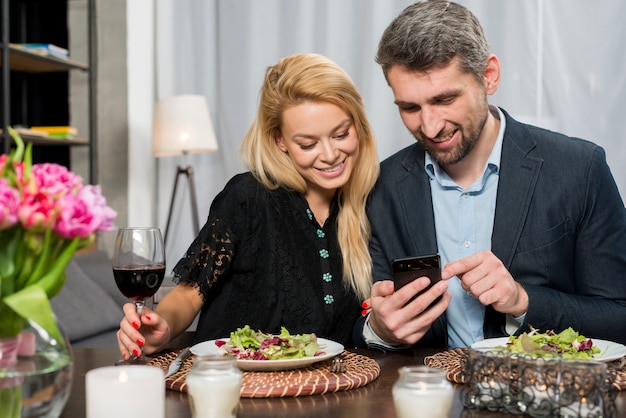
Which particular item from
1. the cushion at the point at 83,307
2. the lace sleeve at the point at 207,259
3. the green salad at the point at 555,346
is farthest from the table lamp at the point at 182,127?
the green salad at the point at 555,346

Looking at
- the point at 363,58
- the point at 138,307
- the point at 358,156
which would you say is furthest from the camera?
the point at 363,58

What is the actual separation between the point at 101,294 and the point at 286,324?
2.08m

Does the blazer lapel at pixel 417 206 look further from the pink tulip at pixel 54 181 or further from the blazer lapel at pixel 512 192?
the pink tulip at pixel 54 181

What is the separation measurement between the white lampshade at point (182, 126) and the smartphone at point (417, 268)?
10.2 ft

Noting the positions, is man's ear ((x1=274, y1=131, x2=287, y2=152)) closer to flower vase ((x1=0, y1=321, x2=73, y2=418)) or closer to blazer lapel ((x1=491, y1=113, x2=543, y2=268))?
blazer lapel ((x1=491, y1=113, x2=543, y2=268))

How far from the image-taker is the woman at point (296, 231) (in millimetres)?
1971

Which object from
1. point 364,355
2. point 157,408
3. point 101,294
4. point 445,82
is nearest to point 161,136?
point 101,294

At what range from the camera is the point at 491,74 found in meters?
1.96

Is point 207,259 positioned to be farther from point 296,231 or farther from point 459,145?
point 459,145

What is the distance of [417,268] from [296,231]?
1.99 ft

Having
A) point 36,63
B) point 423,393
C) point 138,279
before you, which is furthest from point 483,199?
point 36,63

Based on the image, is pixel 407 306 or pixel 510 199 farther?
pixel 510 199

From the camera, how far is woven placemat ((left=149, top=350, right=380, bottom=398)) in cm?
120

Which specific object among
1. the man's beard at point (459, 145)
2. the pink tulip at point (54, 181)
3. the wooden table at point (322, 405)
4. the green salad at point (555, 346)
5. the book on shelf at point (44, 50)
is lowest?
the wooden table at point (322, 405)
